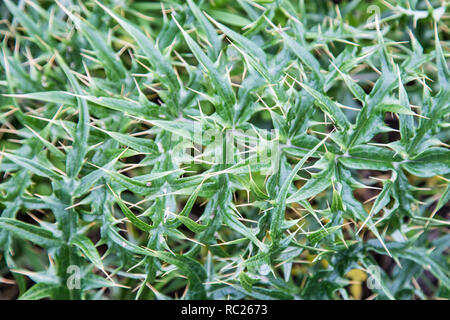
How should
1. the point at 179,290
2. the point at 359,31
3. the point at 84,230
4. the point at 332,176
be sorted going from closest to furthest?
the point at 332,176 < the point at 84,230 < the point at 359,31 < the point at 179,290

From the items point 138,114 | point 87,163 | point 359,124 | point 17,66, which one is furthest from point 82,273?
point 359,124

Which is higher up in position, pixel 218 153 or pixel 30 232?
pixel 218 153

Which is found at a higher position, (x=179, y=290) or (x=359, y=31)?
(x=359, y=31)

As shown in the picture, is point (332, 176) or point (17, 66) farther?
point (17, 66)

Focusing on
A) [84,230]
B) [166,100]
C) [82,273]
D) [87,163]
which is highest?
[166,100]

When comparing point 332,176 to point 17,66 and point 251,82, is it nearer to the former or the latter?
point 251,82

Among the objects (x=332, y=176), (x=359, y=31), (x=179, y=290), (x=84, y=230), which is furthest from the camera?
(x=179, y=290)
